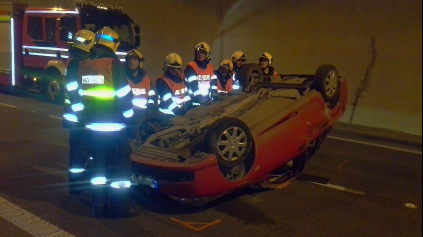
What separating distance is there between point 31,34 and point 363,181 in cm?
1075


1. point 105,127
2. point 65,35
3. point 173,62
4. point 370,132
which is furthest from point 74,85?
point 65,35

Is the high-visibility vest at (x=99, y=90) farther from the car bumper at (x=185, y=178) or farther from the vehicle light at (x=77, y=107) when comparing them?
the car bumper at (x=185, y=178)

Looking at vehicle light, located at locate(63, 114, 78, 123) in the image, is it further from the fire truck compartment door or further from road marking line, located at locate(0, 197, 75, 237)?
the fire truck compartment door

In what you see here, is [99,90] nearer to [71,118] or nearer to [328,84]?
[71,118]

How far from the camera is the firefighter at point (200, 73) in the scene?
6781 millimetres

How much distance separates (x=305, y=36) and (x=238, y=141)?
7696mm

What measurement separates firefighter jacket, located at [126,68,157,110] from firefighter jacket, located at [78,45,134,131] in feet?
5.35

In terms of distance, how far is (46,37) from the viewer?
12797mm

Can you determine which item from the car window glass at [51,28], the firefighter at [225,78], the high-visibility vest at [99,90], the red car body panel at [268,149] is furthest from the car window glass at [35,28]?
the red car body panel at [268,149]

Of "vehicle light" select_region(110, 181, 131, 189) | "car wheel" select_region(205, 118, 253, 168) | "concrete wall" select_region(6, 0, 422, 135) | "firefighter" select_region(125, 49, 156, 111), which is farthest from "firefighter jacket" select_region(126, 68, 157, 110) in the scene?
"concrete wall" select_region(6, 0, 422, 135)

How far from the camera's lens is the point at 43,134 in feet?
27.8

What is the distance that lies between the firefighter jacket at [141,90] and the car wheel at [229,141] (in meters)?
1.81

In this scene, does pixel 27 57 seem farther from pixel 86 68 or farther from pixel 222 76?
pixel 86 68

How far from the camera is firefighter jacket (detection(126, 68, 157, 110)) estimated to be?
6008 millimetres
